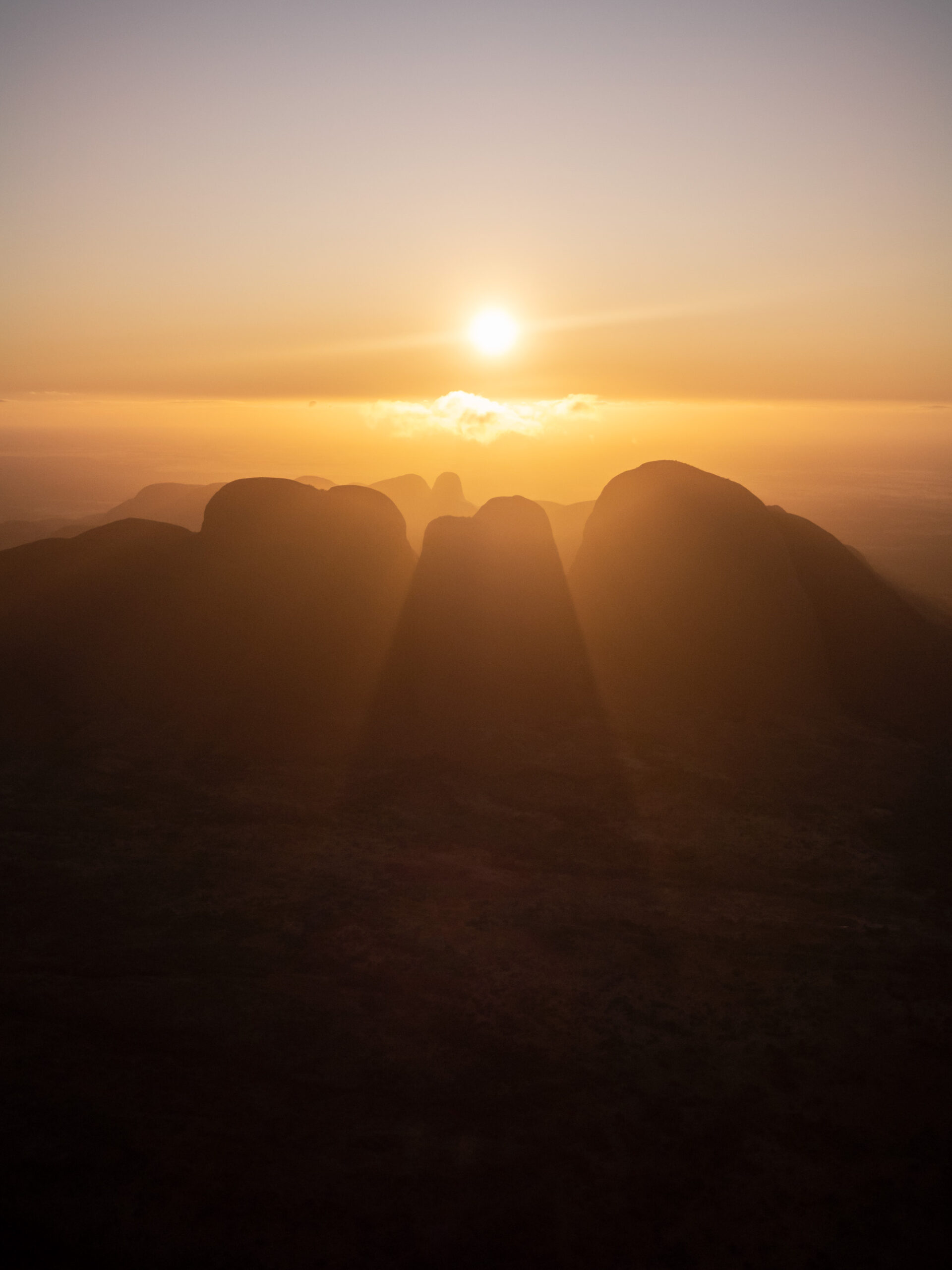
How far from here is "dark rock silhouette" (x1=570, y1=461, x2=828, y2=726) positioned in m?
28.3

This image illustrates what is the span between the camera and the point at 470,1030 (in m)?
13.1

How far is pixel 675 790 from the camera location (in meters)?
21.9

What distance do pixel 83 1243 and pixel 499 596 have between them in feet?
85.9

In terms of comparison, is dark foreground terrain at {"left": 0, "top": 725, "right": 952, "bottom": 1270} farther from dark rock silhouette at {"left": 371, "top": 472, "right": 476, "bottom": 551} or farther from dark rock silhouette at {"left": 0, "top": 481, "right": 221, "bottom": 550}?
dark rock silhouette at {"left": 371, "top": 472, "right": 476, "bottom": 551}

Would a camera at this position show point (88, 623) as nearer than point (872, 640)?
Yes

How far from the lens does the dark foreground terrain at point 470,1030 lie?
9.87 meters

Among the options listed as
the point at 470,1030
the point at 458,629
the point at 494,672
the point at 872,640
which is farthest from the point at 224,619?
the point at 872,640

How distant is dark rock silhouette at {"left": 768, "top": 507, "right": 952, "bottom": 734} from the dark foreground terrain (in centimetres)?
710

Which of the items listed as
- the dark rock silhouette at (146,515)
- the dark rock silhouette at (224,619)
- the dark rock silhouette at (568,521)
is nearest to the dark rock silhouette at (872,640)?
the dark rock silhouette at (224,619)

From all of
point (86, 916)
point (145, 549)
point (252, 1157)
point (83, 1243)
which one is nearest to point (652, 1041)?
point (252, 1157)

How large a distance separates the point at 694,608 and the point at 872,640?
7.54 meters

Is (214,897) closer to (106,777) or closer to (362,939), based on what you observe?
(362,939)

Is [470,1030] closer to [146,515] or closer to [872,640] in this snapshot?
[872,640]

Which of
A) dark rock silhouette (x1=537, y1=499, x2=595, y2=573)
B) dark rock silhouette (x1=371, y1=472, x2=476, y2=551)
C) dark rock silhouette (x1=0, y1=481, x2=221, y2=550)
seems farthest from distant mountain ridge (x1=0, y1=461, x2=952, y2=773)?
dark rock silhouette (x1=371, y1=472, x2=476, y2=551)
